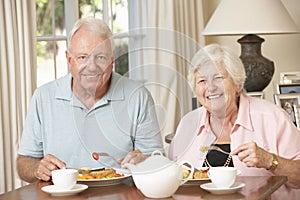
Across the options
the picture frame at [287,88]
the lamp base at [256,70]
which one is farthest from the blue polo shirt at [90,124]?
the picture frame at [287,88]

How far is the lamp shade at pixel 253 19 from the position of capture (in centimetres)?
395

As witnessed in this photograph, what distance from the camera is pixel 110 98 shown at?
9.08 ft

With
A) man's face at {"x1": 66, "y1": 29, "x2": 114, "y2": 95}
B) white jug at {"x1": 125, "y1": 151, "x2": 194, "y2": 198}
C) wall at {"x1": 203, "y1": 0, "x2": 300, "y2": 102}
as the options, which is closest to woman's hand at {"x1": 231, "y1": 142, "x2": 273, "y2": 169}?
white jug at {"x1": 125, "y1": 151, "x2": 194, "y2": 198}

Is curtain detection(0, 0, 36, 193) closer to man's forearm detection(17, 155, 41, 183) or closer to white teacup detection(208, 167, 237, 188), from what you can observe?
man's forearm detection(17, 155, 41, 183)

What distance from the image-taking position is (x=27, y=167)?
2.87 m

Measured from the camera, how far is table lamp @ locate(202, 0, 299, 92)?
156 inches

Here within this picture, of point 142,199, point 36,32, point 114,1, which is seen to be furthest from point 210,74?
point 114,1

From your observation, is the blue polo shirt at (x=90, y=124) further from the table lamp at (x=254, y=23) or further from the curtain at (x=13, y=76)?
the table lamp at (x=254, y=23)

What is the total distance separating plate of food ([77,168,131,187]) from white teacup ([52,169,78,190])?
11cm

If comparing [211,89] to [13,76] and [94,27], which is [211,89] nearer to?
[94,27]

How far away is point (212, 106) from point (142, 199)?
22.3 inches

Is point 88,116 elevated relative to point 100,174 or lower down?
elevated

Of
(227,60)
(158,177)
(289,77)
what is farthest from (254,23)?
(158,177)

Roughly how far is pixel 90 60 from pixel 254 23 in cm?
151
